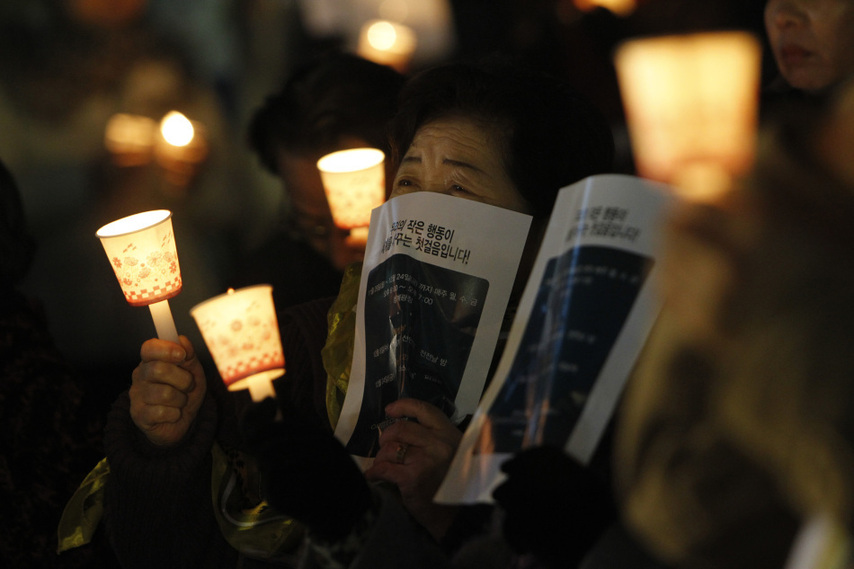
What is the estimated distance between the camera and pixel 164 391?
1554 millimetres

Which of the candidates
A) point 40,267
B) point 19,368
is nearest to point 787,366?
point 19,368

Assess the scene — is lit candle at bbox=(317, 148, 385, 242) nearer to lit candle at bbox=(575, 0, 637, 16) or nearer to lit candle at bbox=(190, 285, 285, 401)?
lit candle at bbox=(190, 285, 285, 401)

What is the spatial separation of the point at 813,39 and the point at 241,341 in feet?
4.03

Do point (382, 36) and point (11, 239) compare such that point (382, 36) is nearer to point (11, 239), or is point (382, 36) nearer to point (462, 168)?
point (11, 239)

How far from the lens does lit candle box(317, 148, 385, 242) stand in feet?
7.10

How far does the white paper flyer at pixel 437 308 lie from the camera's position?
149 centimetres

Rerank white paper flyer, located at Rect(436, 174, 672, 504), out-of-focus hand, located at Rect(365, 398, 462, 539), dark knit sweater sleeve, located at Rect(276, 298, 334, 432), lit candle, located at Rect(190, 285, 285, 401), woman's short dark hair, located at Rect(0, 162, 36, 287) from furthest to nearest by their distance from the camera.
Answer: woman's short dark hair, located at Rect(0, 162, 36, 287) < dark knit sweater sleeve, located at Rect(276, 298, 334, 432) < out-of-focus hand, located at Rect(365, 398, 462, 539) < lit candle, located at Rect(190, 285, 285, 401) < white paper flyer, located at Rect(436, 174, 672, 504)

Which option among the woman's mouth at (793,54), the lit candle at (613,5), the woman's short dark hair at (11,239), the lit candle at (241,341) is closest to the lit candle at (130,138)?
the woman's short dark hair at (11,239)

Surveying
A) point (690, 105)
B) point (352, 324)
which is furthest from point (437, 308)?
point (690, 105)

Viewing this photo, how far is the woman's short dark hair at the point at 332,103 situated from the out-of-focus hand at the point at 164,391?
1.19 metres

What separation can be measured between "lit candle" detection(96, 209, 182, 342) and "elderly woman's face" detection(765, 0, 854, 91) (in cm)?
130

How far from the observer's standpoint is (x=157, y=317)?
4.98ft

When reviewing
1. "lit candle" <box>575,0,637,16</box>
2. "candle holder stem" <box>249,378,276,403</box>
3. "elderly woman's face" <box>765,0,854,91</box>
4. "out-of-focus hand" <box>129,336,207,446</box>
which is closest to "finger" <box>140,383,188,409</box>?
"out-of-focus hand" <box>129,336,207,446</box>

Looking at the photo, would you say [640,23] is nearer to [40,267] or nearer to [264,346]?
[264,346]
